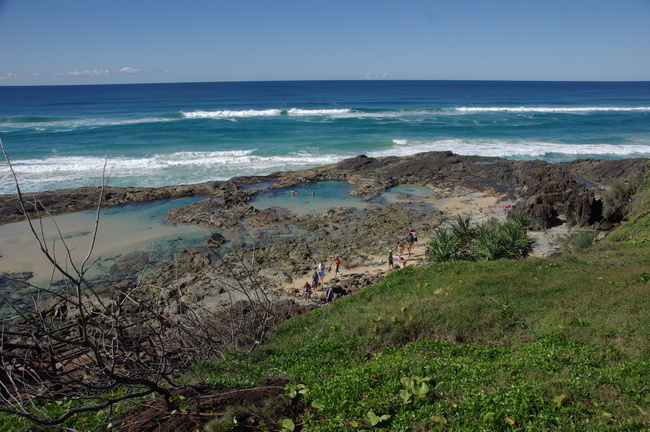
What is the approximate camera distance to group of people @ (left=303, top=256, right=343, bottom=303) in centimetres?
1215

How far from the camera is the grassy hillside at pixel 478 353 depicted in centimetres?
462

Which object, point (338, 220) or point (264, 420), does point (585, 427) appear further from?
point (338, 220)

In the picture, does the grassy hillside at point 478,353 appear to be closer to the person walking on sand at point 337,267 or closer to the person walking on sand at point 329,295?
the person walking on sand at point 329,295

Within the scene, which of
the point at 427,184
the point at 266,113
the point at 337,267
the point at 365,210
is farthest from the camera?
the point at 266,113

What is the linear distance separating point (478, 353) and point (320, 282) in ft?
27.0

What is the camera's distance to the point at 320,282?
14406mm

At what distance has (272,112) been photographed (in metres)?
65.2

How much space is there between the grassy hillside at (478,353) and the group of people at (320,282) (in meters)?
1.48

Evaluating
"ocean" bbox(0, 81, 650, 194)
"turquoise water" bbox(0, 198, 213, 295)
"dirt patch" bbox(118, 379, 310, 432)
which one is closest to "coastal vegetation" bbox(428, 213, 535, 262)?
"turquoise water" bbox(0, 198, 213, 295)

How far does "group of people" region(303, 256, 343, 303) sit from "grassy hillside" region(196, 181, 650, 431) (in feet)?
4.86

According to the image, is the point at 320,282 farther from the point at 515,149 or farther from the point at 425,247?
the point at 515,149

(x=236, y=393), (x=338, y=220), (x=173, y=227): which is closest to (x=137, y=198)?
(x=173, y=227)

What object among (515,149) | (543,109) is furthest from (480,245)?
(543,109)

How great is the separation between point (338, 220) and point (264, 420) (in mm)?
15869
